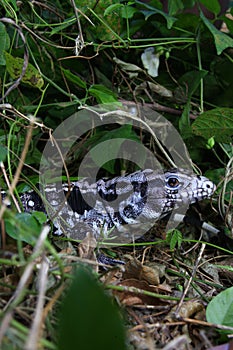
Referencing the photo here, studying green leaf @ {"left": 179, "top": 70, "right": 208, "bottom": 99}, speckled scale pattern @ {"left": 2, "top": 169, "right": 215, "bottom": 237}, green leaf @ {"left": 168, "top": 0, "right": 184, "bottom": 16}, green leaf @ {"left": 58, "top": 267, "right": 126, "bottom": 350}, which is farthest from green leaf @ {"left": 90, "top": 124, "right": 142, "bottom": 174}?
green leaf @ {"left": 58, "top": 267, "right": 126, "bottom": 350}

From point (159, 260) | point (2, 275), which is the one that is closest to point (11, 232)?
point (2, 275)

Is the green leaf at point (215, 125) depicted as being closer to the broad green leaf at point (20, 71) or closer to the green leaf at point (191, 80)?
the green leaf at point (191, 80)

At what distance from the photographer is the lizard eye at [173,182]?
2.46m

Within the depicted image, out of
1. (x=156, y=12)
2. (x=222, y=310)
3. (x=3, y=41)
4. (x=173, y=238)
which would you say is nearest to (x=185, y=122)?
(x=156, y=12)

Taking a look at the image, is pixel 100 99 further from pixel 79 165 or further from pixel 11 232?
pixel 11 232

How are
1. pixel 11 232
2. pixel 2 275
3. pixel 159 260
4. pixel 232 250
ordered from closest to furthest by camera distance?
pixel 11 232
pixel 2 275
pixel 159 260
pixel 232 250

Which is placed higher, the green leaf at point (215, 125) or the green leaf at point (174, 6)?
the green leaf at point (174, 6)

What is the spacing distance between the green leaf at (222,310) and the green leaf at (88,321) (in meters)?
0.74

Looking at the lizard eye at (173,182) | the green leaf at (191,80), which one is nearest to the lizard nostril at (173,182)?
the lizard eye at (173,182)

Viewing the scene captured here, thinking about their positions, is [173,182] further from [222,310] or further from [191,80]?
[222,310]

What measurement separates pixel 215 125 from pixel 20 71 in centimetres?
101

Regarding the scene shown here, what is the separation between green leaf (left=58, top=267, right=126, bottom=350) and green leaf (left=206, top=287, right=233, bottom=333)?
0.74 metres

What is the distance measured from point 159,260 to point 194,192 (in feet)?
1.73

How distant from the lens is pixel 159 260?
6.73 ft
